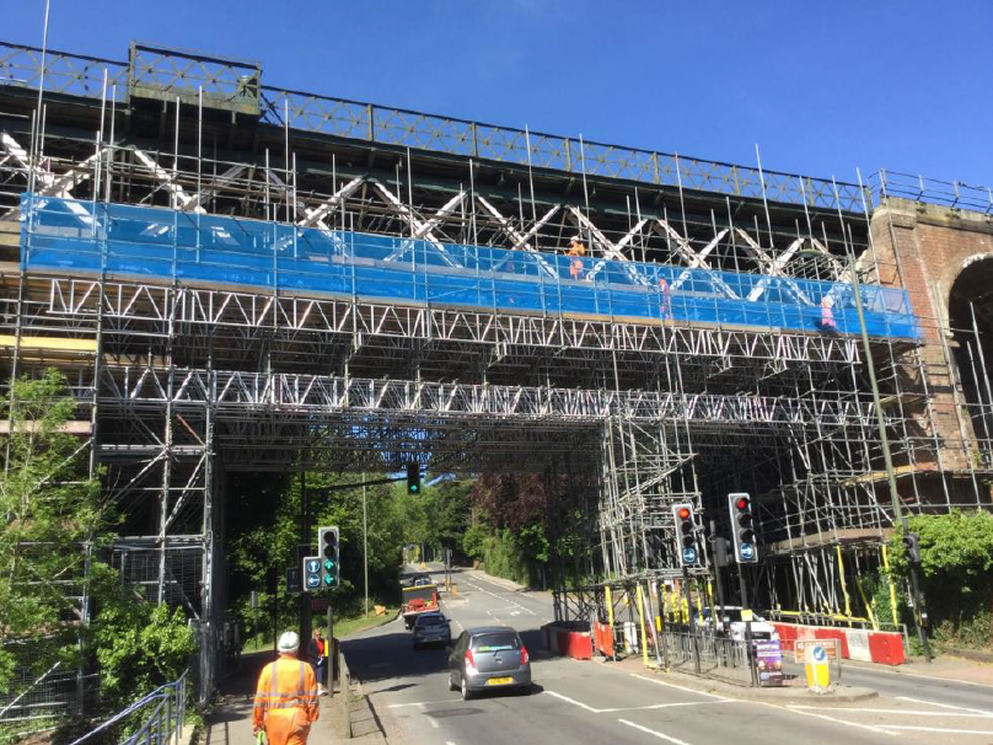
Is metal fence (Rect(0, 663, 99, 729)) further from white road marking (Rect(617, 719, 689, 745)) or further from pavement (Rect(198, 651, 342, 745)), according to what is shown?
white road marking (Rect(617, 719, 689, 745))

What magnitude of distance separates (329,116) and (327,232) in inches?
230

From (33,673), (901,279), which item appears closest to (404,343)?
(33,673)

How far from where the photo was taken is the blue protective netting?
21047 millimetres

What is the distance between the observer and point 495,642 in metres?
17.9

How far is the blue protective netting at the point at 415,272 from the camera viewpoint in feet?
69.1

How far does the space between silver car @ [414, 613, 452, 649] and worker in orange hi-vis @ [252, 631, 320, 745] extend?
26.1 metres

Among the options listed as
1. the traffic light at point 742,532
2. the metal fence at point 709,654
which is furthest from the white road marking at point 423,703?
the traffic light at point 742,532

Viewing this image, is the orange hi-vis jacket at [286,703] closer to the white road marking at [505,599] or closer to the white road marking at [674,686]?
the white road marking at [674,686]

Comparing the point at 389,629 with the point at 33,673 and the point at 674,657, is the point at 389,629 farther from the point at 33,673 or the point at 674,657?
the point at 33,673

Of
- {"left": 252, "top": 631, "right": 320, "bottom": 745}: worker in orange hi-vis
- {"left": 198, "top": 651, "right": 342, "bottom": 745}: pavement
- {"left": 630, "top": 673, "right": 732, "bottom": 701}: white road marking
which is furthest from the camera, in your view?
{"left": 630, "top": 673, "right": 732, "bottom": 701}: white road marking

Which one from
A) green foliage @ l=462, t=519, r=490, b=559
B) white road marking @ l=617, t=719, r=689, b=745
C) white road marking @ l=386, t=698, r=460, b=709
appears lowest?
white road marking @ l=386, t=698, r=460, b=709

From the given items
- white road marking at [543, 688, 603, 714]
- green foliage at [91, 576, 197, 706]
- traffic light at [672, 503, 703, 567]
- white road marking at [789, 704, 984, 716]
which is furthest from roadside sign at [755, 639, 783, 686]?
green foliage at [91, 576, 197, 706]

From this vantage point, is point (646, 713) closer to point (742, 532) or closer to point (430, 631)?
point (742, 532)

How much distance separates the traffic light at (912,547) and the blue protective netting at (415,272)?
31.5 feet
